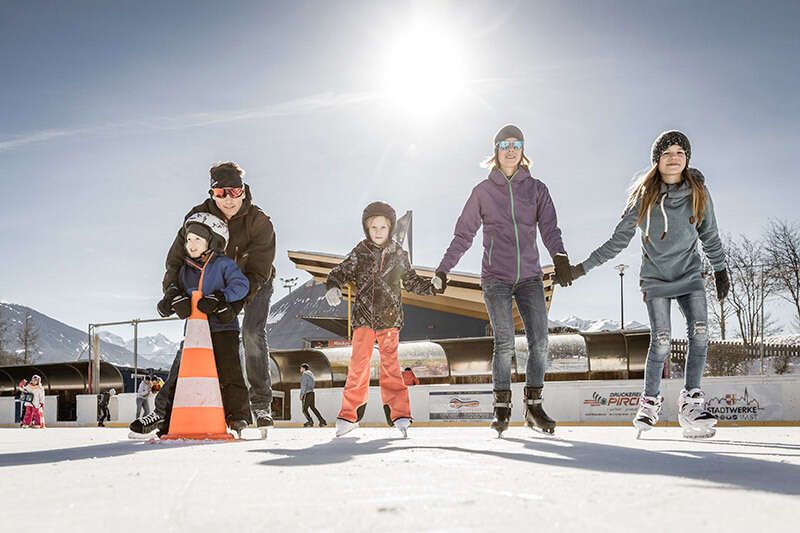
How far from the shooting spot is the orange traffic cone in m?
4.35

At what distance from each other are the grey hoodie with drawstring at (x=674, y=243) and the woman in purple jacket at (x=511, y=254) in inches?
14.8

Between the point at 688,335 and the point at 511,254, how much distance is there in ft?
3.91

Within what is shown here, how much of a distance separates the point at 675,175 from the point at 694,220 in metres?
0.31

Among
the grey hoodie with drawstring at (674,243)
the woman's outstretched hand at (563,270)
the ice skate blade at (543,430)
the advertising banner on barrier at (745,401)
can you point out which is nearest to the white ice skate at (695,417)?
the grey hoodie with drawstring at (674,243)

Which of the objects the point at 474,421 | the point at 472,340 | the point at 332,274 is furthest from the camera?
the point at 472,340

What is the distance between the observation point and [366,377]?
16.1 feet

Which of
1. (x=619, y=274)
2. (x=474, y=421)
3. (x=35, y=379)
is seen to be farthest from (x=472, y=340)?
(x=619, y=274)

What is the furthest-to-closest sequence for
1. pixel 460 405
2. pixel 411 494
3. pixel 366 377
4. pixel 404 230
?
pixel 404 230 < pixel 460 405 < pixel 366 377 < pixel 411 494

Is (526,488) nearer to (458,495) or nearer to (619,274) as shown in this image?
(458,495)

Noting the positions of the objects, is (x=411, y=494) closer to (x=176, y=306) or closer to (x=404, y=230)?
(x=176, y=306)

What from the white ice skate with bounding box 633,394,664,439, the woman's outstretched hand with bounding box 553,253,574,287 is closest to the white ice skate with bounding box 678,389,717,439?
the white ice skate with bounding box 633,394,664,439

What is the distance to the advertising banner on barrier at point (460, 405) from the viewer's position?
18.1 m

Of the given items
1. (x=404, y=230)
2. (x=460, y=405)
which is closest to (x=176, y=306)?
(x=460, y=405)

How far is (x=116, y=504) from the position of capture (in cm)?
149
